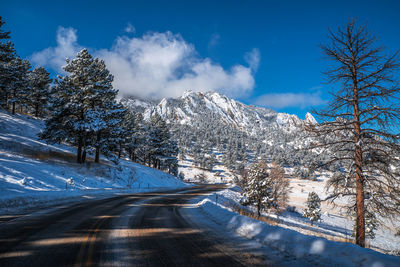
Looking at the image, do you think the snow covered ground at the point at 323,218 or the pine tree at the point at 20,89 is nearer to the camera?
the snow covered ground at the point at 323,218

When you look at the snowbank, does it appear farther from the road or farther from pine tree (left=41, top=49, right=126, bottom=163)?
pine tree (left=41, top=49, right=126, bottom=163)

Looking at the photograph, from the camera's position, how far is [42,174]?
719 inches

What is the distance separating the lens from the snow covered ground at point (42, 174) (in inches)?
527

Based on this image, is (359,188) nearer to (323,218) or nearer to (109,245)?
(109,245)

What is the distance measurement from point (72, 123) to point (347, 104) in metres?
25.1

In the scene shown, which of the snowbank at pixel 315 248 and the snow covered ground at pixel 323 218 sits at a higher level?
the snowbank at pixel 315 248

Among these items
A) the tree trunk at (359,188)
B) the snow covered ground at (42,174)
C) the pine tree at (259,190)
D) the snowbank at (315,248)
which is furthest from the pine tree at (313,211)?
the snowbank at (315,248)

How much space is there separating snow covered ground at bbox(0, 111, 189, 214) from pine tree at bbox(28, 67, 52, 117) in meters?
11.4

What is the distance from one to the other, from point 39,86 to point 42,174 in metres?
36.6

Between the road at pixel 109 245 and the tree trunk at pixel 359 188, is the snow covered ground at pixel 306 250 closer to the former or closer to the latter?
the road at pixel 109 245

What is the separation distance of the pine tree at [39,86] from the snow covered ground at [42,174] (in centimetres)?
1144

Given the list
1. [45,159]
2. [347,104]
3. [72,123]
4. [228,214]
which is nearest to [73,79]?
[72,123]

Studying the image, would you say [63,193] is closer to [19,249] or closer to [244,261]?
[19,249]

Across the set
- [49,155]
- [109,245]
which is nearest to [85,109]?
[49,155]
